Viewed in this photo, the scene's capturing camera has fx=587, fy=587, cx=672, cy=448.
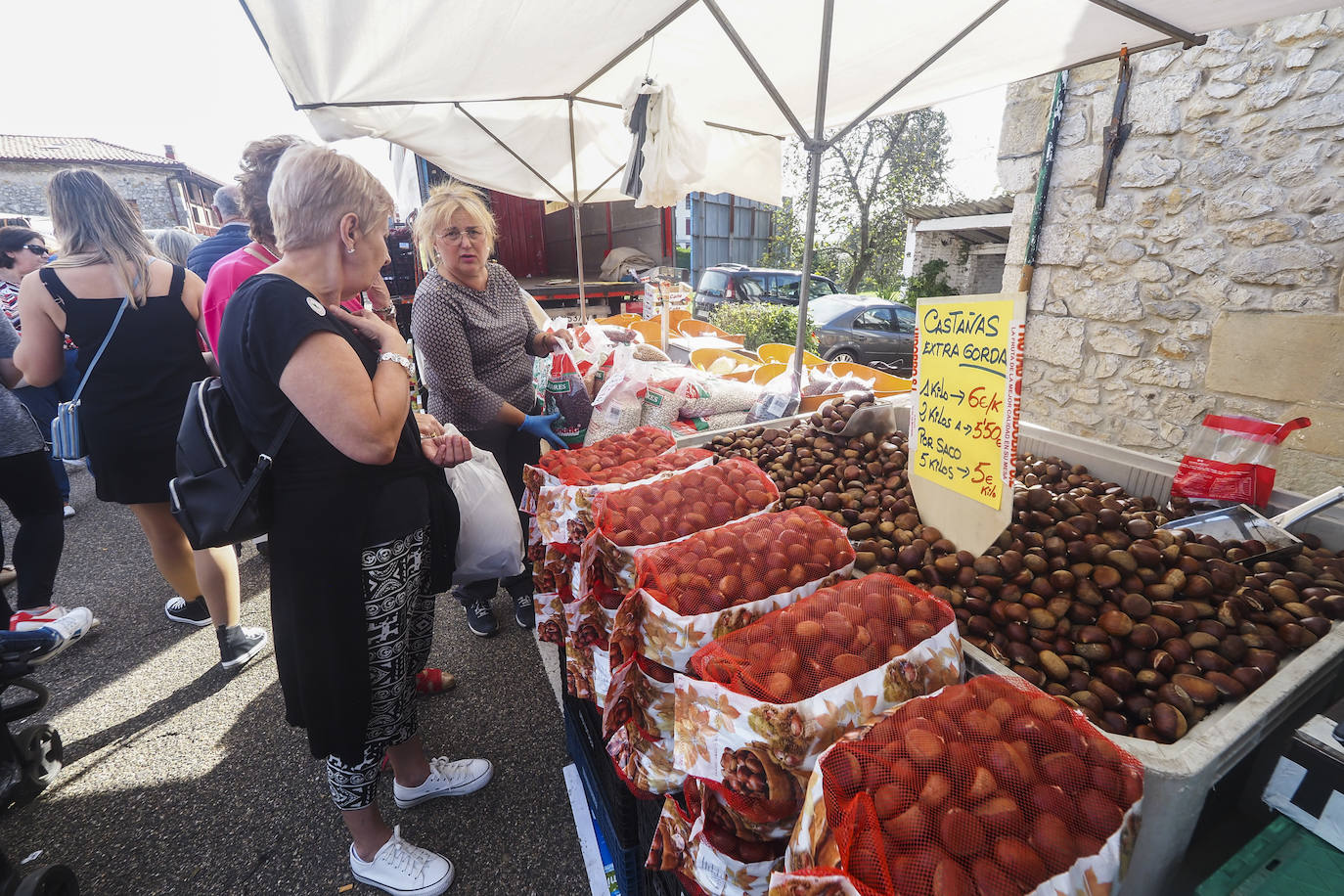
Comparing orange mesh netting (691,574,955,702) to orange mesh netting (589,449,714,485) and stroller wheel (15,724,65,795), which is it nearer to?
orange mesh netting (589,449,714,485)

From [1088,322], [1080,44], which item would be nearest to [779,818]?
[1080,44]

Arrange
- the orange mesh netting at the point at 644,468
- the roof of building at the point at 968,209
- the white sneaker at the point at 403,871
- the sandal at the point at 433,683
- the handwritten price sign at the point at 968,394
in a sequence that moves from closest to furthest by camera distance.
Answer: the handwritten price sign at the point at 968,394, the orange mesh netting at the point at 644,468, the white sneaker at the point at 403,871, the sandal at the point at 433,683, the roof of building at the point at 968,209

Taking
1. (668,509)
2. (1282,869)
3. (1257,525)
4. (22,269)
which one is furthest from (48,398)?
(1257,525)

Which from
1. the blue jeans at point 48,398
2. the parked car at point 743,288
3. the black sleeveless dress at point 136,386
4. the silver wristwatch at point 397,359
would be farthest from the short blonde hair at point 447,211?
the parked car at point 743,288

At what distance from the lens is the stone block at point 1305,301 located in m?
2.76

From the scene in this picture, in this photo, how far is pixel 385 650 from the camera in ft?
5.07

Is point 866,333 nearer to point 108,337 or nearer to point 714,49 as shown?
point 714,49

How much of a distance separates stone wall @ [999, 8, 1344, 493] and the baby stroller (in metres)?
5.04

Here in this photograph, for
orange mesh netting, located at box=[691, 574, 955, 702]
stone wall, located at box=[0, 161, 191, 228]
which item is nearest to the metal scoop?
orange mesh netting, located at box=[691, 574, 955, 702]

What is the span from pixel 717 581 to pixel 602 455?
0.77 metres

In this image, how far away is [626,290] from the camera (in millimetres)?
7512

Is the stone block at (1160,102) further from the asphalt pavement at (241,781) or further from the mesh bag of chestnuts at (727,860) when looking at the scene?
the asphalt pavement at (241,781)

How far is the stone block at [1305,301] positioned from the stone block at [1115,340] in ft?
1.99

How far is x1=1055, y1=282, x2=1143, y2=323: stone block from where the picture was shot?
346 centimetres
